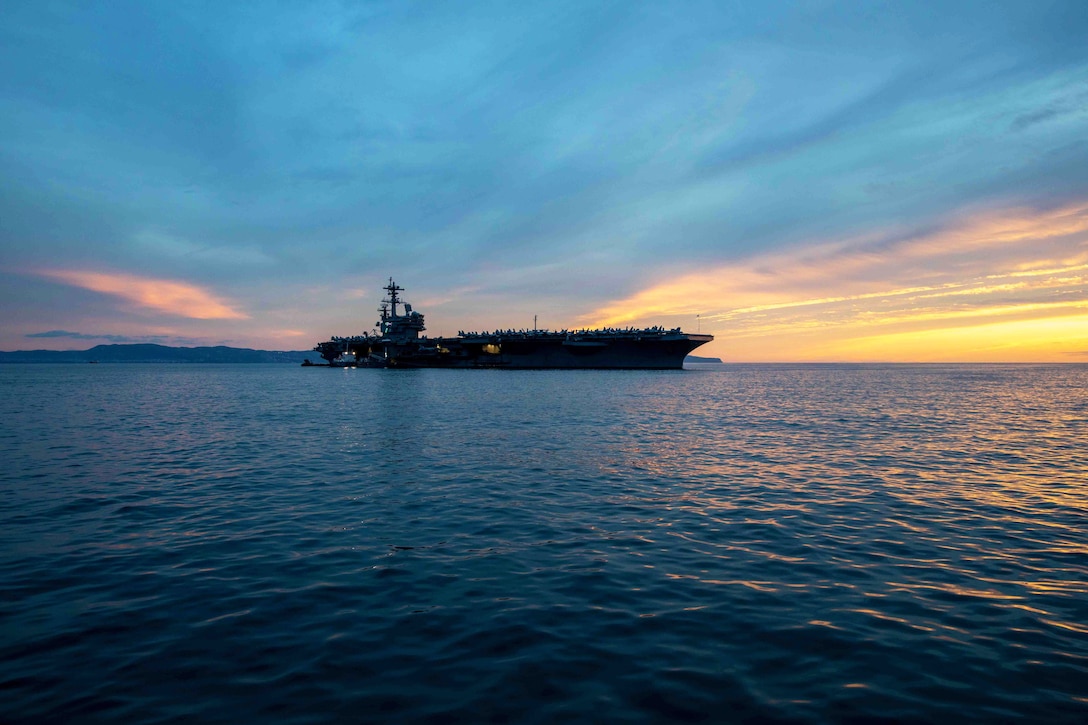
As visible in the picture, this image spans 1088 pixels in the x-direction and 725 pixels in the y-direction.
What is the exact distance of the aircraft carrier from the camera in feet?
328

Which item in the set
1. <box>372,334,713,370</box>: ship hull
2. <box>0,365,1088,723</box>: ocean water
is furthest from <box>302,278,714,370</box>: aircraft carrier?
<box>0,365,1088,723</box>: ocean water

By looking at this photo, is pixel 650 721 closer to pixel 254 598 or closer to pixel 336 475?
pixel 254 598

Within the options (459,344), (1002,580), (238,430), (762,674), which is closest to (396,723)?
(762,674)

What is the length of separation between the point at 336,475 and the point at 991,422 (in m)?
34.0

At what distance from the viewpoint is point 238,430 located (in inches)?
1056

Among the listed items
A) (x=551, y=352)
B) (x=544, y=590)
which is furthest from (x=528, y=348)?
(x=544, y=590)

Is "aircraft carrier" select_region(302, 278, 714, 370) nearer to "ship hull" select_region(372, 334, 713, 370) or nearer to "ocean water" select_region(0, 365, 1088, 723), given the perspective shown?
"ship hull" select_region(372, 334, 713, 370)

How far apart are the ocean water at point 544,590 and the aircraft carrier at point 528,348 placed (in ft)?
269

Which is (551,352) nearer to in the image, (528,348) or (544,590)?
(528,348)

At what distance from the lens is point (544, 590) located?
7.64 m

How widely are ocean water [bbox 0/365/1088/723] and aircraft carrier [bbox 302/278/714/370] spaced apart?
269 feet

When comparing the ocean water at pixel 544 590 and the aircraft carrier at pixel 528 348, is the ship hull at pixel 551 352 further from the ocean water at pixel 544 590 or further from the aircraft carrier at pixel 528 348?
the ocean water at pixel 544 590

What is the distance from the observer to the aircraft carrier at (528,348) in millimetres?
99938

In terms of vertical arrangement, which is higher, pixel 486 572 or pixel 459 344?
pixel 459 344
